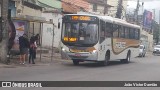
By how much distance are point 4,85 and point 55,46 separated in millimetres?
25721

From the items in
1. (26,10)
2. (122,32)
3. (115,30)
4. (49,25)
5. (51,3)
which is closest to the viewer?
(115,30)

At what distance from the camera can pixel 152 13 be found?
277 feet

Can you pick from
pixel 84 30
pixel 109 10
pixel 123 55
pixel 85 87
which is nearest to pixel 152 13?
pixel 109 10

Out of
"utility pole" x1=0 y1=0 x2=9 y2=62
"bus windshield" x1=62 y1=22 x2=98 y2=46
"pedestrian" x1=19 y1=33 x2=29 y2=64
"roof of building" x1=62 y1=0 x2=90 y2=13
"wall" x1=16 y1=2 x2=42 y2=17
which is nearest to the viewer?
"utility pole" x1=0 y1=0 x2=9 y2=62

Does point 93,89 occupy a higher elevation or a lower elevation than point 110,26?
lower

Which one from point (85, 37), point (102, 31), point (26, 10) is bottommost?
point (85, 37)

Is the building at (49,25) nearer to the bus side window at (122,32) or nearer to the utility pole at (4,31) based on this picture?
the bus side window at (122,32)

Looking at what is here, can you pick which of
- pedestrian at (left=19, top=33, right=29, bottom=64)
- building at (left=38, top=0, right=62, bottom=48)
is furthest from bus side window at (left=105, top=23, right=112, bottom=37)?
building at (left=38, top=0, right=62, bottom=48)

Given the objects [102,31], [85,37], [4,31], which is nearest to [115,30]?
[102,31]

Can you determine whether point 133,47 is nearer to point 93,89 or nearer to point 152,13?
point 93,89

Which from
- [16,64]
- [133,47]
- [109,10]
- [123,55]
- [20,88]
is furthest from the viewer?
[109,10]

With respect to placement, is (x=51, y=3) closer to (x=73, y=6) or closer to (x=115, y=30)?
(x=73, y=6)

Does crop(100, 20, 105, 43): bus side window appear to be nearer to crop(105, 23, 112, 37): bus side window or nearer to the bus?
the bus

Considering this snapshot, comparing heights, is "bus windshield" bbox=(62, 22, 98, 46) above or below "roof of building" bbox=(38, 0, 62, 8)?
below
